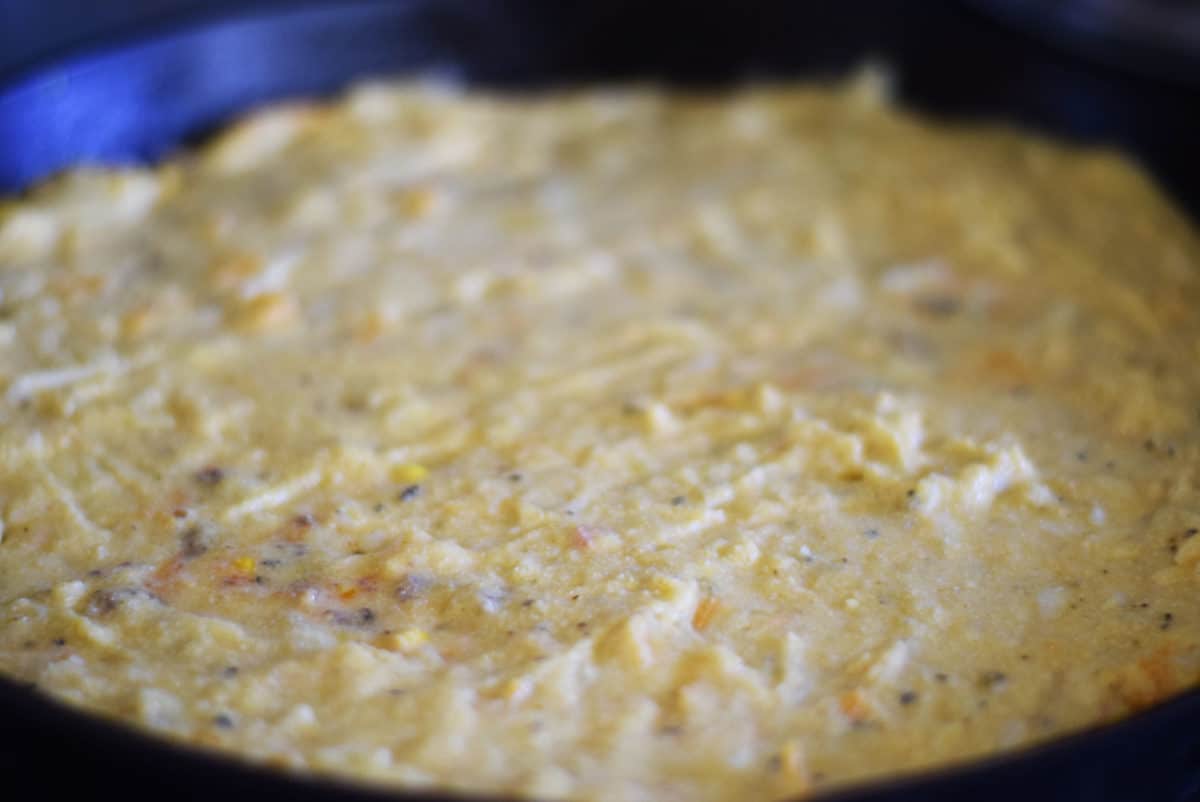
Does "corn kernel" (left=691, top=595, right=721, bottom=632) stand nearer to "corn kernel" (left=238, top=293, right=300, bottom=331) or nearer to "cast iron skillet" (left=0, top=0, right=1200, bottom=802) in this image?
"corn kernel" (left=238, top=293, right=300, bottom=331)

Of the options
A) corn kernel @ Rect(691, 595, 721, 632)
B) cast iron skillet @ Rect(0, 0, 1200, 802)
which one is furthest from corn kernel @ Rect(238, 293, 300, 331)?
corn kernel @ Rect(691, 595, 721, 632)

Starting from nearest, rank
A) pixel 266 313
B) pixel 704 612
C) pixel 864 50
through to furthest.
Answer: pixel 704 612
pixel 266 313
pixel 864 50

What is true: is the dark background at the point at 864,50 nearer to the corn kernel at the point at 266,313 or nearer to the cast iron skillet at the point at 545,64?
the cast iron skillet at the point at 545,64

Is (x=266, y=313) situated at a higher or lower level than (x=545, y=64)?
lower

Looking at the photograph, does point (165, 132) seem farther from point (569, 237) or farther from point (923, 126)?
point (923, 126)

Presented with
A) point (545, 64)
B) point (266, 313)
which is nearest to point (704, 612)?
point (266, 313)

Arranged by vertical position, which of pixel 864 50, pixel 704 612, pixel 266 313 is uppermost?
pixel 864 50

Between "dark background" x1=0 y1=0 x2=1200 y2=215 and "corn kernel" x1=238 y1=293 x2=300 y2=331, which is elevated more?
"dark background" x1=0 y1=0 x2=1200 y2=215

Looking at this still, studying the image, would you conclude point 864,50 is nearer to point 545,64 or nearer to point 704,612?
point 545,64

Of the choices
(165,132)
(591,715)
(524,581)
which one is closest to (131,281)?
(165,132)
